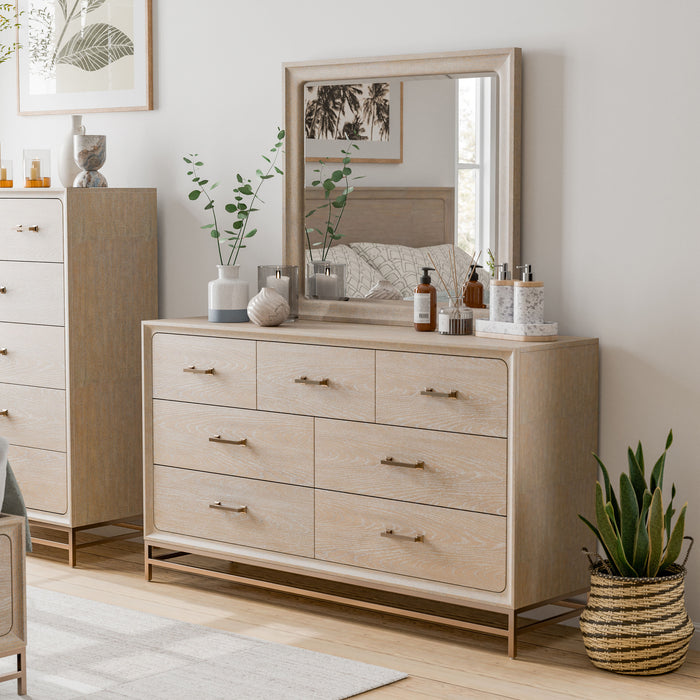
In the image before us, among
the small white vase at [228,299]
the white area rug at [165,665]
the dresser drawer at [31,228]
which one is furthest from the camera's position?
the dresser drawer at [31,228]

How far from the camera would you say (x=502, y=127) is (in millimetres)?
3297

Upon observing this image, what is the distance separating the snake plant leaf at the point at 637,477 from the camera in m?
2.96

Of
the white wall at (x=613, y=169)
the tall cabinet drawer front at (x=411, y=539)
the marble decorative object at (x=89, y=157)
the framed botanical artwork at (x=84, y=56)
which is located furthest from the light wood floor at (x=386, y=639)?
the framed botanical artwork at (x=84, y=56)

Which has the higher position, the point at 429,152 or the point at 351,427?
the point at 429,152

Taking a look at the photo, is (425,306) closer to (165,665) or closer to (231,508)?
(231,508)

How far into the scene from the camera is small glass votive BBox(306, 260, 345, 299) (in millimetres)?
3674

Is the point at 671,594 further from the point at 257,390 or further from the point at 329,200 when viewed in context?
the point at 329,200

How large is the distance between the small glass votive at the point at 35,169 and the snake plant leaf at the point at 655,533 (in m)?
2.40

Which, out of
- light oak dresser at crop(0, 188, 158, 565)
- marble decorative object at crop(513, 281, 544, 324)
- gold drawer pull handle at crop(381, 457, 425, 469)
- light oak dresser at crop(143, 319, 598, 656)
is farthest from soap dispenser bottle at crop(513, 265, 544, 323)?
light oak dresser at crop(0, 188, 158, 565)

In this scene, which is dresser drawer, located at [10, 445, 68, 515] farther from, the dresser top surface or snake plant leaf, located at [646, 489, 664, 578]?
snake plant leaf, located at [646, 489, 664, 578]

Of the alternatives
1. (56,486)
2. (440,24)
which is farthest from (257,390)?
(440,24)

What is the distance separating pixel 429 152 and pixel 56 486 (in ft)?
5.43

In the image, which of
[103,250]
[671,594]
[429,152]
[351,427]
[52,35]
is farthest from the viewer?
[52,35]

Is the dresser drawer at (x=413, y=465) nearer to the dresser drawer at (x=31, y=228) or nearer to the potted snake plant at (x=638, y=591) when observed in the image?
the potted snake plant at (x=638, y=591)
